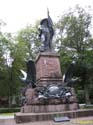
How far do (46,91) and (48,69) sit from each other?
1684 mm

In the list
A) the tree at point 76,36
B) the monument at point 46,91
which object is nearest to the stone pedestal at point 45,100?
the monument at point 46,91

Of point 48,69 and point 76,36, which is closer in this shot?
point 48,69

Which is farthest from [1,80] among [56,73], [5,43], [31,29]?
[56,73]

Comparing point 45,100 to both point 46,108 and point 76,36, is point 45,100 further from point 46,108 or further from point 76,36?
point 76,36

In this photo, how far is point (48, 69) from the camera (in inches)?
604

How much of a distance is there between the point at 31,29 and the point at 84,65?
11.6m

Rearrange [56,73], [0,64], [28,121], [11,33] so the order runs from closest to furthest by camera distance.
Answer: [28,121] → [56,73] → [0,64] → [11,33]

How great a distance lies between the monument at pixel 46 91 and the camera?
13.6 m

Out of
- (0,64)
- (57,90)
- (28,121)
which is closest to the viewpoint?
(28,121)

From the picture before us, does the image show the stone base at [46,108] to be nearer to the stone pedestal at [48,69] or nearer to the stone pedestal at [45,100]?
the stone pedestal at [45,100]

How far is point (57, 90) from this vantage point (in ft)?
47.0

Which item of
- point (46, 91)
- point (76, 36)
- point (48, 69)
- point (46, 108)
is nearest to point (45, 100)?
point (46, 108)

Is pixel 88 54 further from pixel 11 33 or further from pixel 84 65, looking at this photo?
pixel 11 33

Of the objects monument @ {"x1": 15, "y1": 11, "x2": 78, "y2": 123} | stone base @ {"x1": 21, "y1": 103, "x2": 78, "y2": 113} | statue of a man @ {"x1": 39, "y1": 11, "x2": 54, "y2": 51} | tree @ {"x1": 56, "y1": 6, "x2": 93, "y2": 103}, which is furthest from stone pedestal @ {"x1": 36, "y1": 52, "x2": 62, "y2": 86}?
tree @ {"x1": 56, "y1": 6, "x2": 93, "y2": 103}
